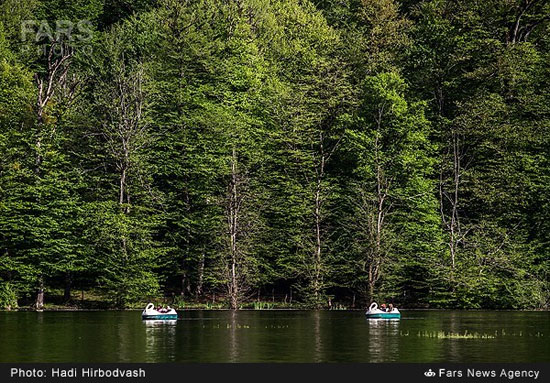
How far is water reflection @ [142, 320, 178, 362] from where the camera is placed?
43.0 metres

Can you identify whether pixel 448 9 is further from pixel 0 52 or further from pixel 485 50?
pixel 0 52

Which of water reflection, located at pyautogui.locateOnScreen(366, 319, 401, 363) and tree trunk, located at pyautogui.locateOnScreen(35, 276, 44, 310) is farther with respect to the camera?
tree trunk, located at pyautogui.locateOnScreen(35, 276, 44, 310)

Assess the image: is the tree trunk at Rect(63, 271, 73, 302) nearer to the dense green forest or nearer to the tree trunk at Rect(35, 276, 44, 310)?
the dense green forest

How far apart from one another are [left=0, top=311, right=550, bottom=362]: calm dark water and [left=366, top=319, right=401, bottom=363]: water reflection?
0.19 feet

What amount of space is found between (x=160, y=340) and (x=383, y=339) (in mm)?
14049

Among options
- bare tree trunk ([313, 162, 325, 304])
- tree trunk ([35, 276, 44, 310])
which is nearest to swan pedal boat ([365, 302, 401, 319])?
bare tree trunk ([313, 162, 325, 304])

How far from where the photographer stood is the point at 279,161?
98875mm

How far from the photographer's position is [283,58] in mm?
111188

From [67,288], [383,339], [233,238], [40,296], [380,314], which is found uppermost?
[233,238]

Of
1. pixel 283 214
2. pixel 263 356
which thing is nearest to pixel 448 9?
pixel 283 214

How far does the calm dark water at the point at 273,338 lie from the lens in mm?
42875

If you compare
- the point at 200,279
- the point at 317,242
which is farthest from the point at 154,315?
the point at 317,242

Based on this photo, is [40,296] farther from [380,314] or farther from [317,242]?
[380,314]

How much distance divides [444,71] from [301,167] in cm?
2149
